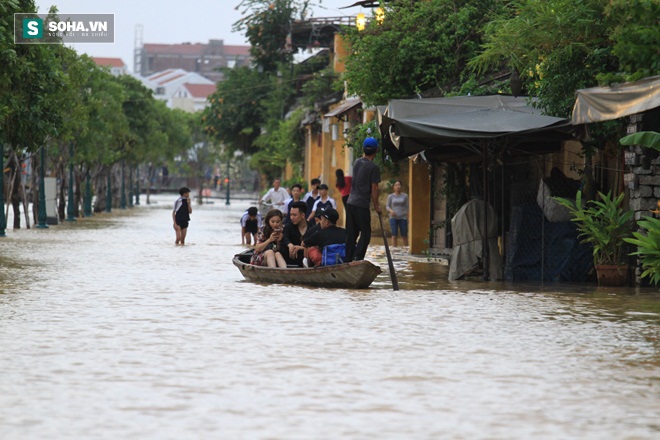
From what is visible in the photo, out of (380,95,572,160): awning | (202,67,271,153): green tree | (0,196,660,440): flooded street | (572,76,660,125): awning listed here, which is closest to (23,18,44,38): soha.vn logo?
(380,95,572,160): awning

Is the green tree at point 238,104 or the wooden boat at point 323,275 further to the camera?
the green tree at point 238,104

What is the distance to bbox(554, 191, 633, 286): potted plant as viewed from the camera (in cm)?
1781

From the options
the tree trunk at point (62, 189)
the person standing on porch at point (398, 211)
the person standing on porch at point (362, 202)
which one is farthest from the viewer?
the tree trunk at point (62, 189)

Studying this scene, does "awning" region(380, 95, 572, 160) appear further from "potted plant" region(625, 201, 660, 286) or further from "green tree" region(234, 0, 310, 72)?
"green tree" region(234, 0, 310, 72)

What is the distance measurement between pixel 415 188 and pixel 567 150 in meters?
7.94

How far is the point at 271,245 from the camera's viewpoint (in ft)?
62.9

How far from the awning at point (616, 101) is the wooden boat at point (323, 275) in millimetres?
3357

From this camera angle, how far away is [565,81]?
1866 centimetres

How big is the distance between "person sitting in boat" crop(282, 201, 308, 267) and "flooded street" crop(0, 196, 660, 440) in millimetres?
1084

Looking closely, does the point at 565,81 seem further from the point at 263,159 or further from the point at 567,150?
the point at 263,159

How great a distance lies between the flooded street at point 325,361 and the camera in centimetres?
744

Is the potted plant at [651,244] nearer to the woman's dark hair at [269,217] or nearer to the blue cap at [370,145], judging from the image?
the blue cap at [370,145]

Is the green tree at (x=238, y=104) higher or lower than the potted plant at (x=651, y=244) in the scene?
higher

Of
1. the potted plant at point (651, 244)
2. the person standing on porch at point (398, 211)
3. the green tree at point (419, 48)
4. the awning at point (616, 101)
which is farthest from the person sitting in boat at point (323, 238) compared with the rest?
the person standing on porch at point (398, 211)
